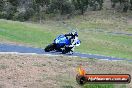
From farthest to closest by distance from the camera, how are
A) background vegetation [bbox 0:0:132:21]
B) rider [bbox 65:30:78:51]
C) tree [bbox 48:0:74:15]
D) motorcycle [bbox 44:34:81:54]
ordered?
tree [bbox 48:0:74:15] < background vegetation [bbox 0:0:132:21] < rider [bbox 65:30:78:51] < motorcycle [bbox 44:34:81:54]

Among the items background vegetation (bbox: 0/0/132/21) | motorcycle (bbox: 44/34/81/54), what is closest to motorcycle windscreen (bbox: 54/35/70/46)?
motorcycle (bbox: 44/34/81/54)

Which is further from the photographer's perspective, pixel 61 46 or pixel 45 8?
pixel 45 8

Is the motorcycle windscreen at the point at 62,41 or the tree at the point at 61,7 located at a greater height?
the motorcycle windscreen at the point at 62,41

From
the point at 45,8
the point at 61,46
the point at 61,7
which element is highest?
the point at 61,46

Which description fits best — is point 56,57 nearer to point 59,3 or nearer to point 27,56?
point 27,56

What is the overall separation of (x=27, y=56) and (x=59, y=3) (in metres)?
67.4

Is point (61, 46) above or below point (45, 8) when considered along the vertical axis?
above

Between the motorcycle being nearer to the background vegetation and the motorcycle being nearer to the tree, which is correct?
the background vegetation

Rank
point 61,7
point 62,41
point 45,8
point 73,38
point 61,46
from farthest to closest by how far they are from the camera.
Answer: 1. point 45,8
2. point 61,7
3. point 73,38
4. point 62,41
5. point 61,46

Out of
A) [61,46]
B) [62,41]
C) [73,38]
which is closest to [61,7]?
[73,38]

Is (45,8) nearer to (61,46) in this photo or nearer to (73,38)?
(73,38)

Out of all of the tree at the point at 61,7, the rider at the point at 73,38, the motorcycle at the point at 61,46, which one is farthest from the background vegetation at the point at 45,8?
the motorcycle at the point at 61,46

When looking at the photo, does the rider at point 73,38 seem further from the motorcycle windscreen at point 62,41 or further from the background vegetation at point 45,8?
the background vegetation at point 45,8

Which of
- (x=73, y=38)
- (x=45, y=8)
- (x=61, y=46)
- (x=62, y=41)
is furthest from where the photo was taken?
(x=45, y=8)
